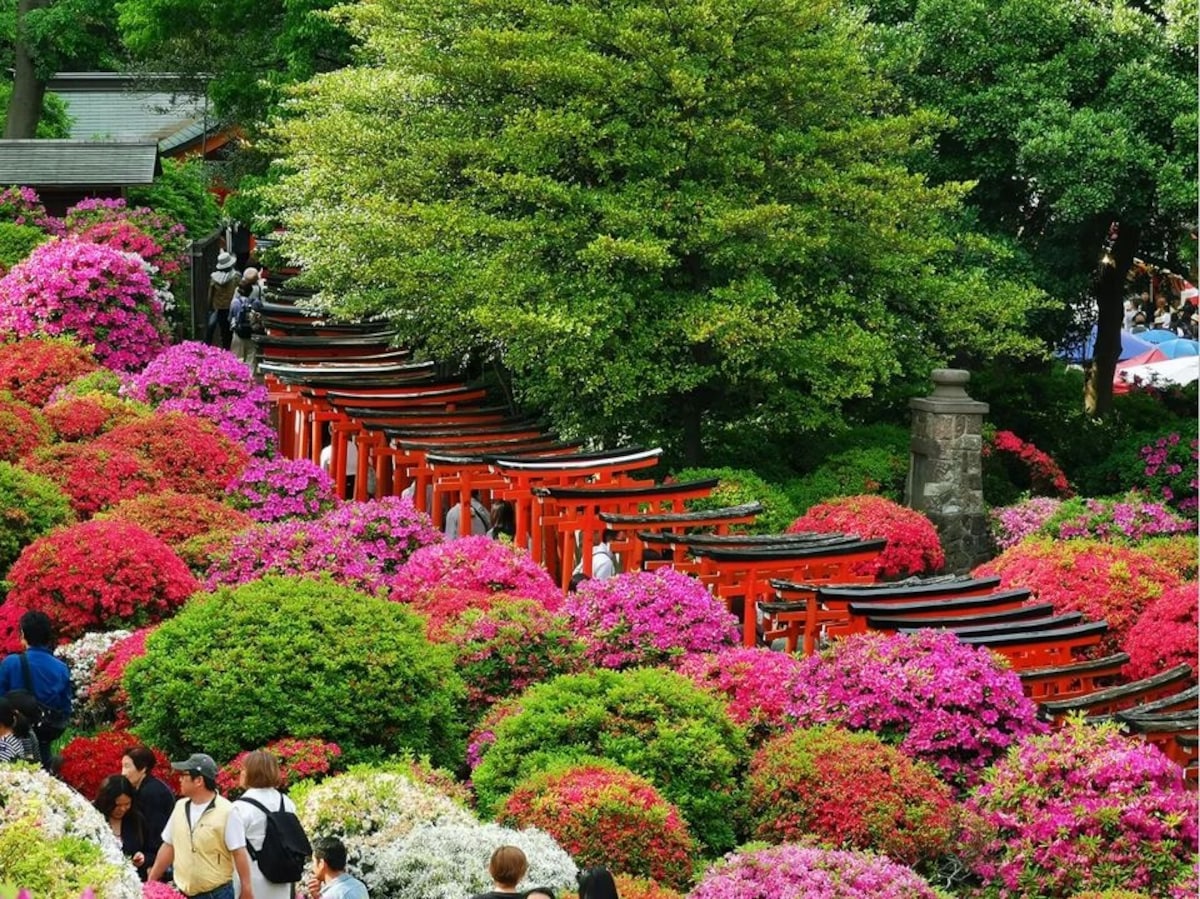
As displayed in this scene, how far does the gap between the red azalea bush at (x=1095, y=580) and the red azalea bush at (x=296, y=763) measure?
26.8ft

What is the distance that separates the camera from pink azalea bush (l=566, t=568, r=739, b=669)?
57.0ft

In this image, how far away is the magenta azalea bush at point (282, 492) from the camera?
2288 centimetres

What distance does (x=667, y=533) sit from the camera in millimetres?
21484

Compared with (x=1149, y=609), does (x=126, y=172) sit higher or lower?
higher

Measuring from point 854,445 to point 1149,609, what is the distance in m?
8.82

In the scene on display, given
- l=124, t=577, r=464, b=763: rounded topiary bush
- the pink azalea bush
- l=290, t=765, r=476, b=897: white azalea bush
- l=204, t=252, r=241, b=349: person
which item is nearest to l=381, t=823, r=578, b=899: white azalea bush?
l=290, t=765, r=476, b=897: white azalea bush

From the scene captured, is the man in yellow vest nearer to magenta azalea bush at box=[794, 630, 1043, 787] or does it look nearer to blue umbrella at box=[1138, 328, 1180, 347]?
magenta azalea bush at box=[794, 630, 1043, 787]

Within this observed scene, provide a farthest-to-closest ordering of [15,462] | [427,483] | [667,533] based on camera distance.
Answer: [427,483]
[15,462]
[667,533]

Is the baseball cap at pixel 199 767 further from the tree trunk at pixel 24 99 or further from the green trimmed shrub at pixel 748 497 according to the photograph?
the tree trunk at pixel 24 99

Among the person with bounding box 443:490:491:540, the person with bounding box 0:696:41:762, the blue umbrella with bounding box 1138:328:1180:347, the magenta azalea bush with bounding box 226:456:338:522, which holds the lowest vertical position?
the person with bounding box 443:490:491:540

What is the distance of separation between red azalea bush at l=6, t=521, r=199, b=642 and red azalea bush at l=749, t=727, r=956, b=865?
19.7 ft

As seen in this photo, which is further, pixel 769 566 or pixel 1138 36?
pixel 1138 36

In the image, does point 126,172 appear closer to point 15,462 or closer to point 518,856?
point 15,462

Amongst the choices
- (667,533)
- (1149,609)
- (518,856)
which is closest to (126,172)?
(667,533)
